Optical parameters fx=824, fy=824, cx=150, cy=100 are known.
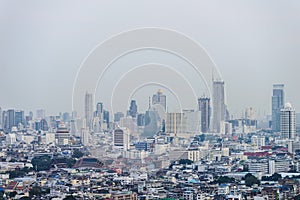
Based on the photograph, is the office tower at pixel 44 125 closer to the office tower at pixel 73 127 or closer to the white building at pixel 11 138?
the white building at pixel 11 138

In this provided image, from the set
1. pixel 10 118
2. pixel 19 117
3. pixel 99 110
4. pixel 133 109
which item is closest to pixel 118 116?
pixel 133 109

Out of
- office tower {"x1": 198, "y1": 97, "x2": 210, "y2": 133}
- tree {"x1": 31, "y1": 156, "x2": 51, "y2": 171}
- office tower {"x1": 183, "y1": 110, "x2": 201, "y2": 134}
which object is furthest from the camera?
office tower {"x1": 198, "y1": 97, "x2": 210, "y2": 133}

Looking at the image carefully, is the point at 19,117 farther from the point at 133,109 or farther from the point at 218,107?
the point at 218,107

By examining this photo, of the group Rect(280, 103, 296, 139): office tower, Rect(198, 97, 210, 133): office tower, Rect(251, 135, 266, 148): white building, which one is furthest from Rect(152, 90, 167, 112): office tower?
Rect(280, 103, 296, 139): office tower

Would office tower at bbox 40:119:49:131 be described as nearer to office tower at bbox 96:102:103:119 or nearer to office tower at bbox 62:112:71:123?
office tower at bbox 62:112:71:123

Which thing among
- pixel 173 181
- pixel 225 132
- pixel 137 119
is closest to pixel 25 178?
pixel 173 181

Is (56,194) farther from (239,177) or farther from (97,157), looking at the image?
(97,157)

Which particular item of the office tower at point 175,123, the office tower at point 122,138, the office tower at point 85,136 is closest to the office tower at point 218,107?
the office tower at point 175,123
